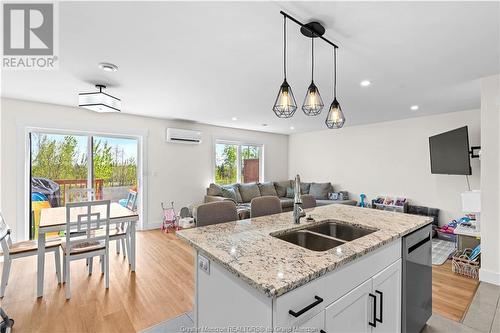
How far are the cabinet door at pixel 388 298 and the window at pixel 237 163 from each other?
15.6ft

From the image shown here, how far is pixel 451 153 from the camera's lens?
3.76 m

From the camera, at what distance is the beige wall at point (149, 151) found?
3.59 metres

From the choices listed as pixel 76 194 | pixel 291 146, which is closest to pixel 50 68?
pixel 76 194

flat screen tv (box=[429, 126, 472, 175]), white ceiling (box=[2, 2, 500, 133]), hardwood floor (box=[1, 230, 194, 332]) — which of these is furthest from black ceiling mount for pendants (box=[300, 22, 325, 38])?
flat screen tv (box=[429, 126, 472, 175])

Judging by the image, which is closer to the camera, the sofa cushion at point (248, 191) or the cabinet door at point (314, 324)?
the cabinet door at point (314, 324)

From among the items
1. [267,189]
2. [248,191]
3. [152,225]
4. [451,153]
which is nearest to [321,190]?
[267,189]

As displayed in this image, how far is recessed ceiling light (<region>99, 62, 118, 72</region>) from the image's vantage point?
2380 millimetres

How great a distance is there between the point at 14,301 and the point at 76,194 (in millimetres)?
1521

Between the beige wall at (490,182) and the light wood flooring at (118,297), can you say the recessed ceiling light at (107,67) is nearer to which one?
the light wood flooring at (118,297)

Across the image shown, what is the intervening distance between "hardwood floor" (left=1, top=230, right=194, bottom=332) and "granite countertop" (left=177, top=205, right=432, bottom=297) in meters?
1.12

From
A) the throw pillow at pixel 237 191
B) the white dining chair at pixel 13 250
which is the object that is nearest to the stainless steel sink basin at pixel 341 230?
the white dining chair at pixel 13 250

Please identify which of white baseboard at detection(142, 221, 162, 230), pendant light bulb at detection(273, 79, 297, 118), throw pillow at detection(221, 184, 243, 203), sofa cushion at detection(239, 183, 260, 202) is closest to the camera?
pendant light bulb at detection(273, 79, 297, 118)

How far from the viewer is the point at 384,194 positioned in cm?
531

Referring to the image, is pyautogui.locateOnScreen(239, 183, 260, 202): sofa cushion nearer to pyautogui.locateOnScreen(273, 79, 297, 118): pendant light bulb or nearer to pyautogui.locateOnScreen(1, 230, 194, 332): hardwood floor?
pyautogui.locateOnScreen(1, 230, 194, 332): hardwood floor
